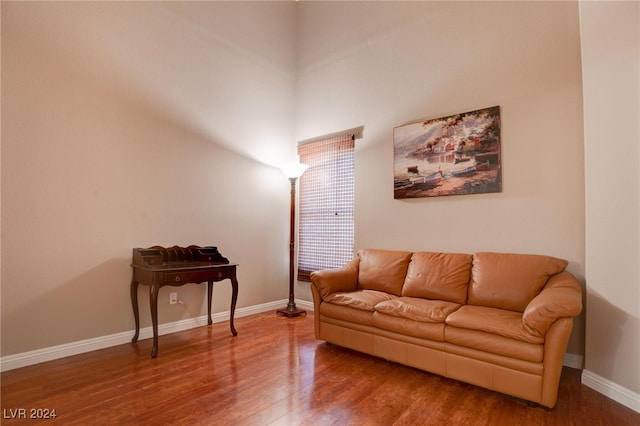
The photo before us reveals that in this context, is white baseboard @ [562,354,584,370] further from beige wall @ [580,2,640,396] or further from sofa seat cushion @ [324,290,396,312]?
sofa seat cushion @ [324,290,396,312]

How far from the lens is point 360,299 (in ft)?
8.93

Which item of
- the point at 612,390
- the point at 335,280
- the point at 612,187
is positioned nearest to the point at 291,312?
the point at 335,280

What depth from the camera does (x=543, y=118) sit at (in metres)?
2.70

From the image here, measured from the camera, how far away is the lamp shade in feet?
13.1

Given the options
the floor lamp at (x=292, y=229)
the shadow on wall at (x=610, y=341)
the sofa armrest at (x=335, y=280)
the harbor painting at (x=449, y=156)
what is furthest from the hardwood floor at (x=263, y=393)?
the harbor painting at (x=449, y=156)

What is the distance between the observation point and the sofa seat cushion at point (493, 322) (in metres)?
1.93

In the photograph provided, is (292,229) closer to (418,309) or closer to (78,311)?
(418,309)

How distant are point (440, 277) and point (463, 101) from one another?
1.70 metres

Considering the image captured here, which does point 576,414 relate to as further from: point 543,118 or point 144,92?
point 144,92

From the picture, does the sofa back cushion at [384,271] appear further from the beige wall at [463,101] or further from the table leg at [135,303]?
the table leg at [135,303]

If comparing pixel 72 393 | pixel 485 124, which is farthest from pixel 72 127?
pixel 485 124

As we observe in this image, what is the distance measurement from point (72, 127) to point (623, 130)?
4045mm

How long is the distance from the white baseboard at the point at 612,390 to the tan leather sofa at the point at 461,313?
1.70 ft

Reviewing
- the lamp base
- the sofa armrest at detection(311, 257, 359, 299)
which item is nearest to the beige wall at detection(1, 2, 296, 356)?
the lamp base
